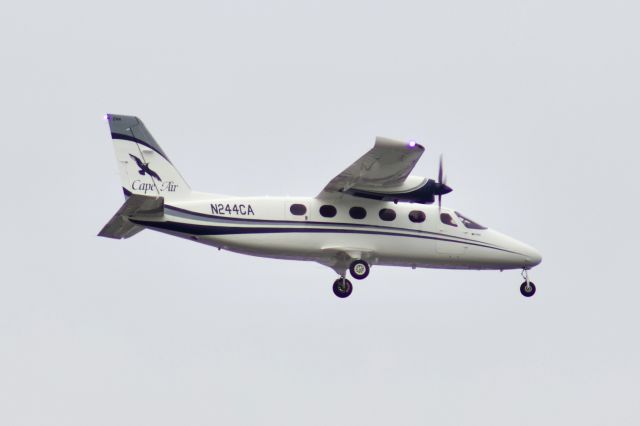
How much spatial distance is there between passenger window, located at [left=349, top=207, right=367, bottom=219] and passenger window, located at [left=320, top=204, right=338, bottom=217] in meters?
0.53

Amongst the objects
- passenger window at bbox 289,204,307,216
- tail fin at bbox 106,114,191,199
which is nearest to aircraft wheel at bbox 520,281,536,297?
passenger window at bbox 289,204,307,216

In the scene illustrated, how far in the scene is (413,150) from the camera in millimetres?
37938

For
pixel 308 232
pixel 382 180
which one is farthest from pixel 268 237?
pixel 382 180

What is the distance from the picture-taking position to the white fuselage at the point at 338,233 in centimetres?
3962

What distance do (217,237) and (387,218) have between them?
571cm

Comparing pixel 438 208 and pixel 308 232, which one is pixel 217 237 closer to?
pixel 308 232

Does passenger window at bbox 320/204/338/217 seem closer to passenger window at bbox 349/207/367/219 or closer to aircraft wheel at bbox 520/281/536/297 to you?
passenger window at bbox 349/207/367/219

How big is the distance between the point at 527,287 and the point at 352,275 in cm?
671

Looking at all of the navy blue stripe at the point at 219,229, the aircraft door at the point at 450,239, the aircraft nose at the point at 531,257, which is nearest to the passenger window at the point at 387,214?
the navy blue stripe at the point at 219,229

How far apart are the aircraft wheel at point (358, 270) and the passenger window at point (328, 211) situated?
5.55 feet

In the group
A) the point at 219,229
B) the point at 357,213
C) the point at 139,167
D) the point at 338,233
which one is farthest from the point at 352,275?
the point at 139,167

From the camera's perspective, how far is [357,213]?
4122 cm

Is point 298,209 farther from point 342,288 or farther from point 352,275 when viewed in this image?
point 342,288

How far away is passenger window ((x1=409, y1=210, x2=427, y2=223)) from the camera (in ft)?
138
